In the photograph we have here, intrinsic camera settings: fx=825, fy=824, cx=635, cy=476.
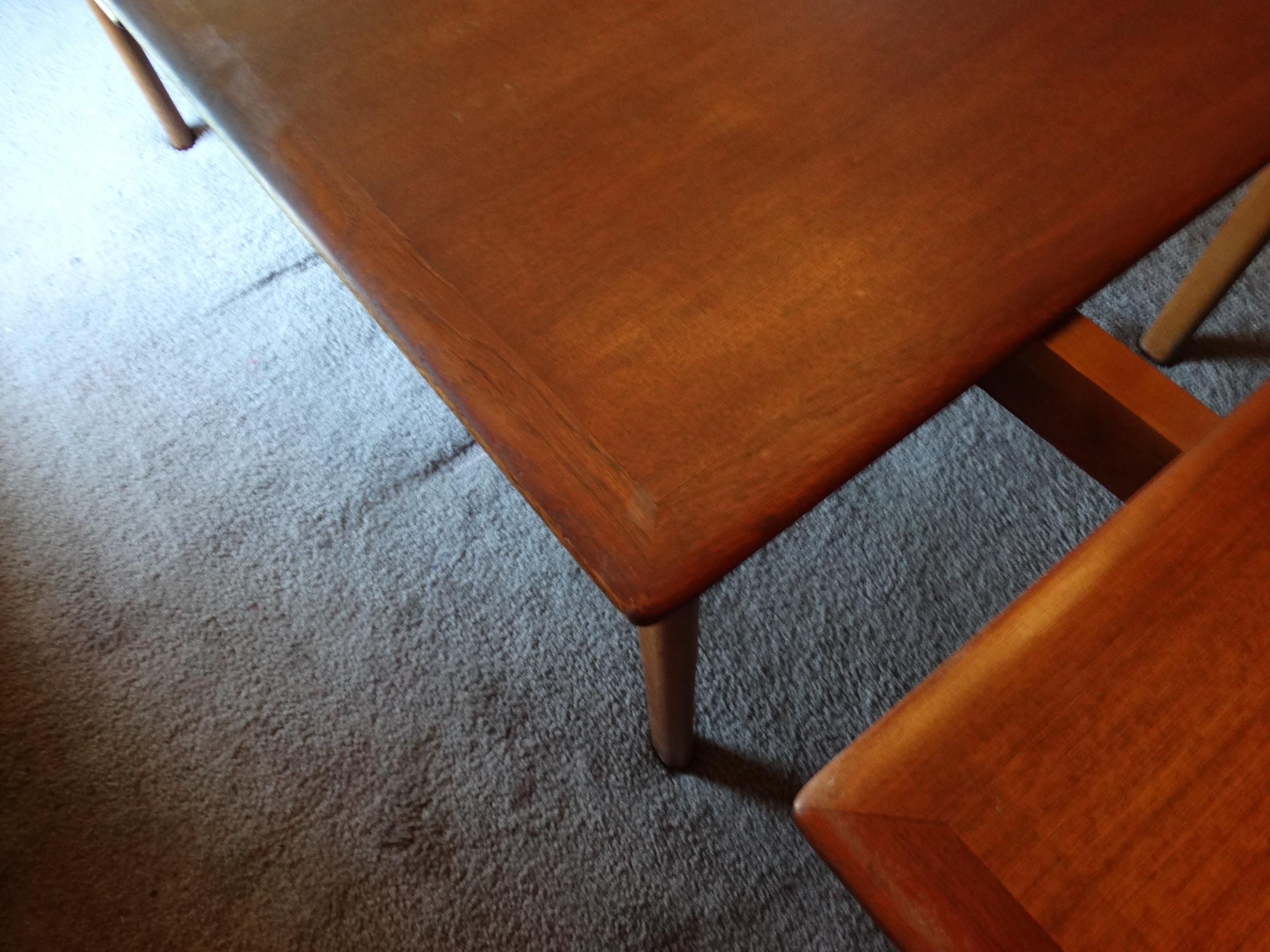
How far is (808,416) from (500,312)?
19 centimetres

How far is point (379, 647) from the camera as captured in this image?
2.86ft

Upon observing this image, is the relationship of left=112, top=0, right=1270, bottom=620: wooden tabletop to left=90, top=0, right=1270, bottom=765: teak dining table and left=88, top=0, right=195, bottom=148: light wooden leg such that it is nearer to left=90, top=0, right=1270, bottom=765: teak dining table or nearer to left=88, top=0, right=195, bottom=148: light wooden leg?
left=90, top=0, right=1270, bottom=765: teak dining table

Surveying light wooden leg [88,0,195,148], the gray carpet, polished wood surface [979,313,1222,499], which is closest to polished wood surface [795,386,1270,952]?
polished wood surface [979,313,1222,499]

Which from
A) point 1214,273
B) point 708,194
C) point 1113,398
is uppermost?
point 708,194

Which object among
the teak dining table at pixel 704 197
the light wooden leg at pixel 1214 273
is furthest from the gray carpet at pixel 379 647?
the teak dining table at pixel 704 197

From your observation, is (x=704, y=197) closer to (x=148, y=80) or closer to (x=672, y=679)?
(x=672, y=679)

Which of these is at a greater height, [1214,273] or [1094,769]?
[1094,769]

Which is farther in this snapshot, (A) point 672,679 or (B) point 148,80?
(B) point 148,80

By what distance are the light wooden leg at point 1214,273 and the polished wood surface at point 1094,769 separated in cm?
50

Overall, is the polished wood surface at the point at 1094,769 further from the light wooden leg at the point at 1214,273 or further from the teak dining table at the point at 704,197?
the light wooden leg at the point at 1214,273

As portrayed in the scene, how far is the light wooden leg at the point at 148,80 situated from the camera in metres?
1.11

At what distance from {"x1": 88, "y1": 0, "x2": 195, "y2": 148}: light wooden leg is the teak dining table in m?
0.60

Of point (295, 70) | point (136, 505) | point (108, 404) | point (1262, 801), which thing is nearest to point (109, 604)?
point (136, 505)

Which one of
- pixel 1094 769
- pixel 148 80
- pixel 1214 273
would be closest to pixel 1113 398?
pixel 1094 769
